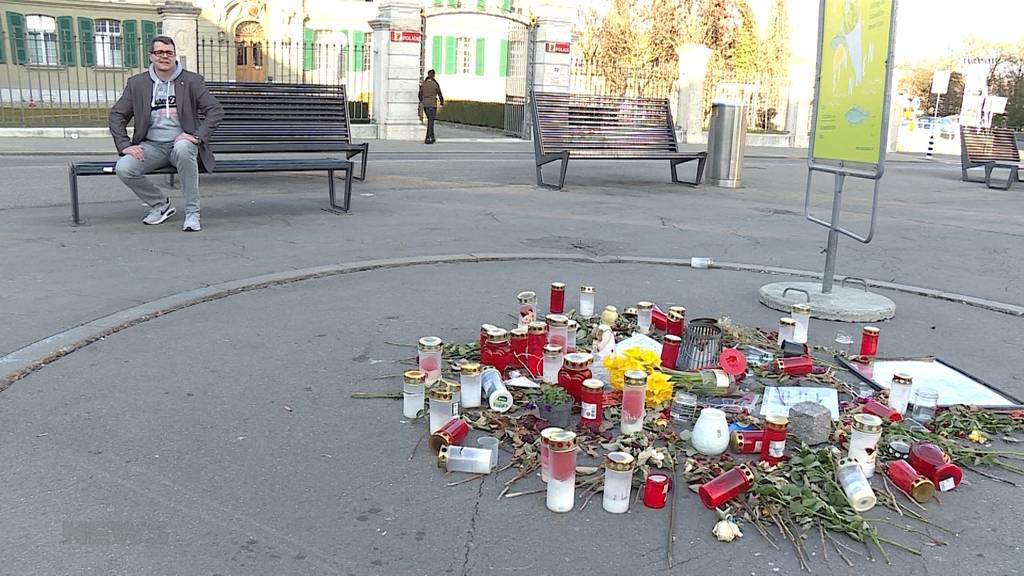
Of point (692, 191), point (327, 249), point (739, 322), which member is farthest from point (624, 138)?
point (739, 322)

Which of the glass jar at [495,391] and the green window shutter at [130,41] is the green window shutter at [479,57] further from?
the glass jar at [495,391]

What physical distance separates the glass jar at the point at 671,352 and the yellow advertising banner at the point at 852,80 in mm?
2185

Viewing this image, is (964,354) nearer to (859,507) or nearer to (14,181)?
(859,507)

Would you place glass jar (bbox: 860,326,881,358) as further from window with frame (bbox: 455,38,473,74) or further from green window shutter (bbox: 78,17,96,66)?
window with frame (bbox: 455,38,473,74)

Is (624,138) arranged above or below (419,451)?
above

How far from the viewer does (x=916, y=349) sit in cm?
498

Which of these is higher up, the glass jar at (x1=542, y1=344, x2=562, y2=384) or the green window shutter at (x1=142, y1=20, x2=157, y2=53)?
the green window shutter at (x1=142, y1=20, x2=157, y2=53)

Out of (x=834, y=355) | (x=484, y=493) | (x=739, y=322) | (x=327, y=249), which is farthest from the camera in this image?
(x=327, y=249)

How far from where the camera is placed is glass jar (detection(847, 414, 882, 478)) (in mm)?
3158

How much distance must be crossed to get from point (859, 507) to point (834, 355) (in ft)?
6.30

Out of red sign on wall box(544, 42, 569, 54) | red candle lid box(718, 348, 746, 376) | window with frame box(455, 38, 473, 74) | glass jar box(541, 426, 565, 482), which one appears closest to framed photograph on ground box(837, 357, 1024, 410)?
red candle lid box(718, 348, 746, 376)

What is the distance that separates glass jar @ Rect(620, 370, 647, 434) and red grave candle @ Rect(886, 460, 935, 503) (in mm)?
955

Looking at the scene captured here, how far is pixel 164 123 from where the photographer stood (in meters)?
7.80

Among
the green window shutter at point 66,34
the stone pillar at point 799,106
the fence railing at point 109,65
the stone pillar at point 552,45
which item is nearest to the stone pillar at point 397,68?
the stone pillar at point 552,45
